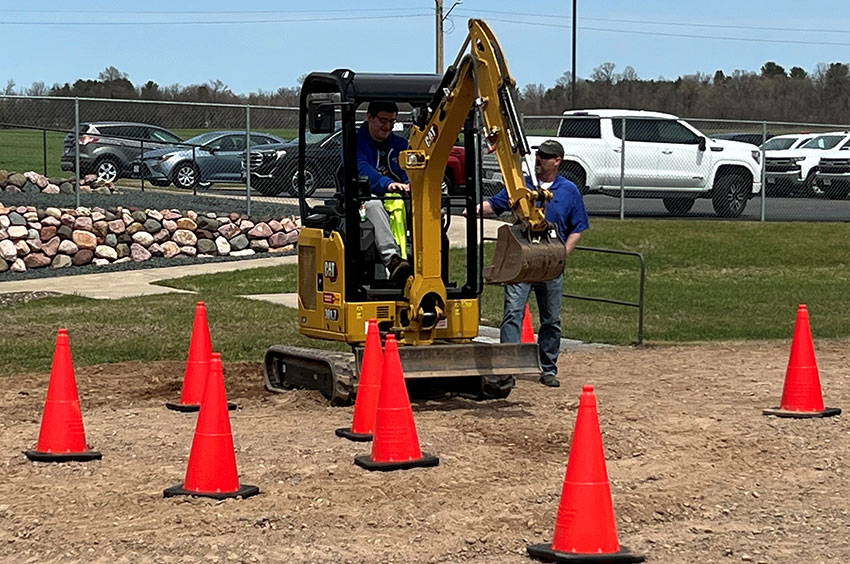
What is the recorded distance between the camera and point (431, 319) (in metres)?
10.1

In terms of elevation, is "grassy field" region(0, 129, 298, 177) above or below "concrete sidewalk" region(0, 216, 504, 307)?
above

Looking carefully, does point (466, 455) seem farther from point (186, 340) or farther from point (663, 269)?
point (663, 269)

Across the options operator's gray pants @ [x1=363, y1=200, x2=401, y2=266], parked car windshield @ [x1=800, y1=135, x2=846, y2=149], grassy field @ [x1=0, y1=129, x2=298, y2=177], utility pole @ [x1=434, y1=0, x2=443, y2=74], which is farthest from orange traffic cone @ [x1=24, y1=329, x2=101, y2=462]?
utility pole @ [x1=434, y1=0, x2=443, y2=74]

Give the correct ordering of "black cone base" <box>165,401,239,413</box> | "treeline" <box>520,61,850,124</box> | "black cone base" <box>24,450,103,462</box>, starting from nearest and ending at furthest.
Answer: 1. "black cone base" <box>24,450,103,462</box>
2. "black cone base" <box>165,401,239,413</box>
3. "treeline" <box>520,61,850,124</box>

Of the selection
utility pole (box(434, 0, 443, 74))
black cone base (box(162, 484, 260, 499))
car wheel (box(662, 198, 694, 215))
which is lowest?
black cone base (box(162, 484, 260, 499))

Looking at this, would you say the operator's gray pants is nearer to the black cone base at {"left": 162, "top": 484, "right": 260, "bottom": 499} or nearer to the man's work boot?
the man's work boot

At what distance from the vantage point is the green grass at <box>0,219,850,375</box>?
1372 cm

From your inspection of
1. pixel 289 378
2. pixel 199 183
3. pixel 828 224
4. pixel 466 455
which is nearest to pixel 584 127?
pixel 828 224

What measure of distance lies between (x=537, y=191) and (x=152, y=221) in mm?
13636

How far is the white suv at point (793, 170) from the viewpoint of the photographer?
32969mm

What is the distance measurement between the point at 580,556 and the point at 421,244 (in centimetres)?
419

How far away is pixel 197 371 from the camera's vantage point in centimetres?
1023

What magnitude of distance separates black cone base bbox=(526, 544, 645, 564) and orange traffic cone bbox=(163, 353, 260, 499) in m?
1.75

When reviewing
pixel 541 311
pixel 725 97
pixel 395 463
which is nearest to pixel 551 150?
pixel 541 311
